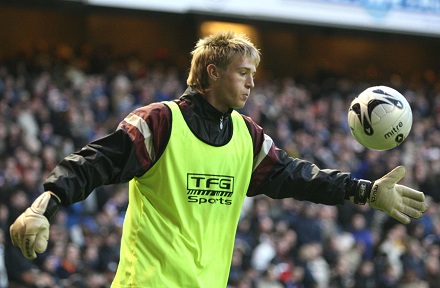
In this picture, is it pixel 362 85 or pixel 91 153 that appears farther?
pixel 362 85

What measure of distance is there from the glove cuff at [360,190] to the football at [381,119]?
0.32 meters

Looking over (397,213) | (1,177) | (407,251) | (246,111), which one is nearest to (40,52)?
(246,111)

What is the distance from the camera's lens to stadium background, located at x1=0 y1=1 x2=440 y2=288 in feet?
39.4

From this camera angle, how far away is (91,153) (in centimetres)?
477

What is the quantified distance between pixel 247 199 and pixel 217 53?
30.1 feet

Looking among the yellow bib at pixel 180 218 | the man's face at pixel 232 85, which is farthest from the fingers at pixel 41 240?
the man's face at pixel 232 85

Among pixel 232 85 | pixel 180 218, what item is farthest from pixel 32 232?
pixel 232 85

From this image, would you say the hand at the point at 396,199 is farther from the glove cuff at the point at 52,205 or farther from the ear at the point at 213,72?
the glove cuff at the point at 52,205

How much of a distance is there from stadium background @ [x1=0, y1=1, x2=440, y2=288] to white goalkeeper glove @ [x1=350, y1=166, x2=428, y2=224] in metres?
5.93

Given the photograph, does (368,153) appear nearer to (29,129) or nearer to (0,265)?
(29,129)

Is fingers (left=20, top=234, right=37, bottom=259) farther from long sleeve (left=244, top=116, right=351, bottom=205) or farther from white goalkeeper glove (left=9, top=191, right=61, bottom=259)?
long sleeve (left=244, top=116, right=351, bottom=205)

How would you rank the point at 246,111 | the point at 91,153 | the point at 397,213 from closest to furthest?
the point at 91,153, the point at 397,213, the point at 246,111

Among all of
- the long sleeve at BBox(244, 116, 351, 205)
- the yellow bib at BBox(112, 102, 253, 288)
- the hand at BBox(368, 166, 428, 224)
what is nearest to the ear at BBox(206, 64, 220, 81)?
the yellow bib at BBox(112, 102, 253, 288)

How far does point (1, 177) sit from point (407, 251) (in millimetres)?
7032
